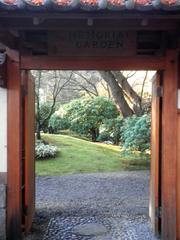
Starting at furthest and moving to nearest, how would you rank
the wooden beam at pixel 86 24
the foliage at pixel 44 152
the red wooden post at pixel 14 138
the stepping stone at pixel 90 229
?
the foliage at pixel 44 152 → the stepping stone at pixel 90 229 → the red wooden post at pixel 14 138 → the wooden beam at pixel 86 24

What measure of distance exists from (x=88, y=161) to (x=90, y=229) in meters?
7.04

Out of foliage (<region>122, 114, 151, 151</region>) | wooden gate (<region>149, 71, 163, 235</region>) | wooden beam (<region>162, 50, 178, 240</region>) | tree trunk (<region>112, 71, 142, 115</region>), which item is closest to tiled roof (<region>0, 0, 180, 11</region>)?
wooden beam (<region>162, 50, 178, 240</region>)

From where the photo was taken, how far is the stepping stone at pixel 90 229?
20.2 feet

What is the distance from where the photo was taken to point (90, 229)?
6.39 meters

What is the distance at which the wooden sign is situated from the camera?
5.28 metres

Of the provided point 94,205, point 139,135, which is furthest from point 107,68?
point 139,135

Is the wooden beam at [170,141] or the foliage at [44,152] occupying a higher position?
the wooden beam at [170,141]

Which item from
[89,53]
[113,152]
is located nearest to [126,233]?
[89,53]

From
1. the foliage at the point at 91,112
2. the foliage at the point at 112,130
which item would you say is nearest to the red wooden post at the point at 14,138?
the foliage at the point at 112,130

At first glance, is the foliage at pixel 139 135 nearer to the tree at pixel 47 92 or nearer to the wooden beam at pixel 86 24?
the tree at pixel 47 92

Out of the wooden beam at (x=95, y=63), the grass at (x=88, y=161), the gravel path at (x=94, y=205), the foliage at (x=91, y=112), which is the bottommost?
the gravel path at (x=94, y=205)

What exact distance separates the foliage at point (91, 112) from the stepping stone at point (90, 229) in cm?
1025

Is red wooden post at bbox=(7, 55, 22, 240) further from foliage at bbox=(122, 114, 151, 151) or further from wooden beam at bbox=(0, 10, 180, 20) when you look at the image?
foliage at bbox=(122, 114, 151, 151)

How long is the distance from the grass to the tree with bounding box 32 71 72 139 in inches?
66.8
